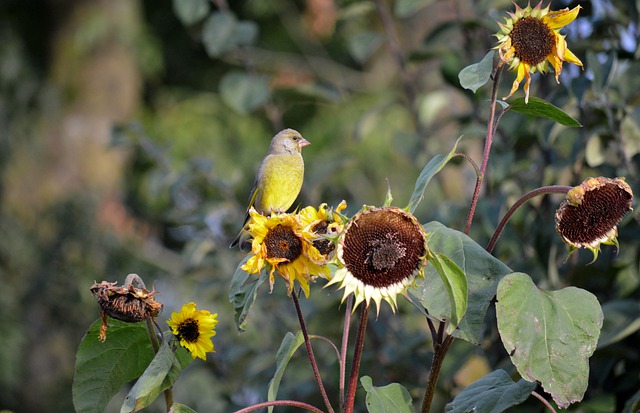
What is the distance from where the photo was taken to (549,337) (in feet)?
3.84

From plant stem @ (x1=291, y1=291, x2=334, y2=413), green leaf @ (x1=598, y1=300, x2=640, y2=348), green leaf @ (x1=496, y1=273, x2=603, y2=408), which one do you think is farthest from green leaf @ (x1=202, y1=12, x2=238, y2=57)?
green leaf @ (x1=496, y1=273, x2=603, y2=408)

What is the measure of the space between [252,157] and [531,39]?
6.72 metres

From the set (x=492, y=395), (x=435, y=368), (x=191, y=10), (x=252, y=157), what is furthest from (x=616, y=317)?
(x=252, y=157)

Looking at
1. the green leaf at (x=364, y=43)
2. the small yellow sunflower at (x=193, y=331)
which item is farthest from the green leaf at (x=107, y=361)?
the green leaf at (x=364, y=43)

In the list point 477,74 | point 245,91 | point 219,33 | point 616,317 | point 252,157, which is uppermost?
point 252,157

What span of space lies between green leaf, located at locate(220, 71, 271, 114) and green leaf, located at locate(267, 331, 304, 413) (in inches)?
66.2

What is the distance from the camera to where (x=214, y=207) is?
10.1 feet

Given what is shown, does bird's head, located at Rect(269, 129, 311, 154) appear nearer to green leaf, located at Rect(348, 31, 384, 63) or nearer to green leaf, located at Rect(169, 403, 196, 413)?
green leaf, located at Rect(348, 31, 384, 63)

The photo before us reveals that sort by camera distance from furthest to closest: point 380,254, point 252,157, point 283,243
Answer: point 252,157
point 283,243
point 380,254

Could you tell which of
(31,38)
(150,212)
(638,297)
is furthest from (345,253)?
(31,38)

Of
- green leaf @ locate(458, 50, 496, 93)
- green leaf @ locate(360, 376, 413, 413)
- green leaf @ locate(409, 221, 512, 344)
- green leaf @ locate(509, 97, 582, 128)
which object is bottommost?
green leaf @ locate(360, 376, 413, 413)

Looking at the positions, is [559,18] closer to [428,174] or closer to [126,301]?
[428,174]

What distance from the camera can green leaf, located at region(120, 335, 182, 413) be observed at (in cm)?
116

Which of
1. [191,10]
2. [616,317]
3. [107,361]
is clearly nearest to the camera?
[107,361]
